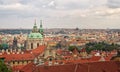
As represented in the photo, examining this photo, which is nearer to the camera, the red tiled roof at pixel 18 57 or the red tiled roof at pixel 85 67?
the red tiled roof at pixel 85 67

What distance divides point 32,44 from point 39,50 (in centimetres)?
2002

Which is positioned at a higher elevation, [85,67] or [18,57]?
[85,67]

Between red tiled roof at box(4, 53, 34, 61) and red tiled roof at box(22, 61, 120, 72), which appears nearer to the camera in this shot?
red tiled roof at box(22, 61, 120, 72)

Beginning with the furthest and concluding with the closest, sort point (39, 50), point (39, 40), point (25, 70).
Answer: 1. point (39, 40)
2. point (39, 50)
3. point (25, 70)

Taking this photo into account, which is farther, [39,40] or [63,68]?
Result: [39,40]

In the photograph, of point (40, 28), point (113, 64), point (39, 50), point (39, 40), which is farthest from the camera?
point (40, 28)

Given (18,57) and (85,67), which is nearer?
Answer: (85,67)

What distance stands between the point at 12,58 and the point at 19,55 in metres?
2.63

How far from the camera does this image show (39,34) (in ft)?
325

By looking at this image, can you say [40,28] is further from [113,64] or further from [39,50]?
[113,64]

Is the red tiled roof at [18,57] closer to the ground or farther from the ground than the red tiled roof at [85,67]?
closer to the ground

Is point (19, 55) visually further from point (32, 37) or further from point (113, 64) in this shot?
point (113, 64)

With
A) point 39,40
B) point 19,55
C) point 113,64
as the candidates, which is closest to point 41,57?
point 19,55

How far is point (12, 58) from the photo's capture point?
2749 inches
